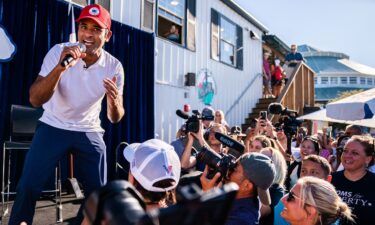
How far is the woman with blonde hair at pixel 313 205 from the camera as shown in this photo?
240 cm

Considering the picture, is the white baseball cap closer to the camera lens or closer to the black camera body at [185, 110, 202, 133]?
the camera lens

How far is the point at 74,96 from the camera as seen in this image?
2.63 m

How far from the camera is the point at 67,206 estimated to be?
4.92 m

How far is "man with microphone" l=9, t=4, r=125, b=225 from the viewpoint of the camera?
2.41m

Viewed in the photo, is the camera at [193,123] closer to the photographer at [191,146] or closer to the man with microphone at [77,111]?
the photographer at [191,146]

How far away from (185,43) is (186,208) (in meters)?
9.20

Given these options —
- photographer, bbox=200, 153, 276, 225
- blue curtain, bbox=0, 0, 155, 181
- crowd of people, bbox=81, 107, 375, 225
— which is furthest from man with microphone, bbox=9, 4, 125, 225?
blue curtain, bbox=0, 0, 155, 181

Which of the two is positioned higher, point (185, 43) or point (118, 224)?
point (185, 43)

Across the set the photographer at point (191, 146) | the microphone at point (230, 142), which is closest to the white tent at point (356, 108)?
the photographer at point (191, 146)

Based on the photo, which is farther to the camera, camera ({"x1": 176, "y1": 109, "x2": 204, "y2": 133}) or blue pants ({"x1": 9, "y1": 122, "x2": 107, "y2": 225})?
camera ({"x1": 176, "y1": 109, "x2": 204, "y2": 133})

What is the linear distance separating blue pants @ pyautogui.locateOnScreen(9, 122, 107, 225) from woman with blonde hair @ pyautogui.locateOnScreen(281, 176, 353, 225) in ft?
4.57

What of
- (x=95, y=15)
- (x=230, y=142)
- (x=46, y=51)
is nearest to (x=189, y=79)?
(x=46, y=51)

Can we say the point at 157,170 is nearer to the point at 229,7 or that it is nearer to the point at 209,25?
the point at 209,25

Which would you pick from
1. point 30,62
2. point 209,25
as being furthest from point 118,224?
point 209,25
